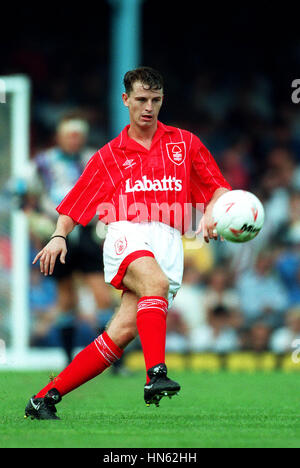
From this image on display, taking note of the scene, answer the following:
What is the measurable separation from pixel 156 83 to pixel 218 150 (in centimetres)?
869

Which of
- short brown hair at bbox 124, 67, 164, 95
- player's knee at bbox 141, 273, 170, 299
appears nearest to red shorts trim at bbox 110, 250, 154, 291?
player's knee at bbox 141, 273, 170, 299

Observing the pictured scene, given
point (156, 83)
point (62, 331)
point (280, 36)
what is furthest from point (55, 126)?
point (156, 83)

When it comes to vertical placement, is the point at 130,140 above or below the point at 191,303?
below

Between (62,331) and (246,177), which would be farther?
(246,177)

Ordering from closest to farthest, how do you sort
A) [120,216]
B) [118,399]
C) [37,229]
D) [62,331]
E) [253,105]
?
[120,216] < [118,399] < [62,331] < [37,229] < [253,105]

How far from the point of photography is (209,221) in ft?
19.4

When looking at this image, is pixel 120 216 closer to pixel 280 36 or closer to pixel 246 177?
pixel 246 177

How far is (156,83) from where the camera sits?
600cm

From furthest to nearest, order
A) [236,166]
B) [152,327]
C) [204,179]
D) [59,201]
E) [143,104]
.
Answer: [236,166] → [59,201] → [204,179] → [143,104] → [152,327]

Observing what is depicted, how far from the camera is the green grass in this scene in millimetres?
4863

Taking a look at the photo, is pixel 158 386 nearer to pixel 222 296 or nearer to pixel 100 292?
pixel 100 292

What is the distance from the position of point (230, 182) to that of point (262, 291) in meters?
1.73

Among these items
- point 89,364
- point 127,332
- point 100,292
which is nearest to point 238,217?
point 127,332

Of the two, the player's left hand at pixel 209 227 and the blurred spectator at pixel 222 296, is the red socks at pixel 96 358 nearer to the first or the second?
the player's left hand at pixel 209 227
